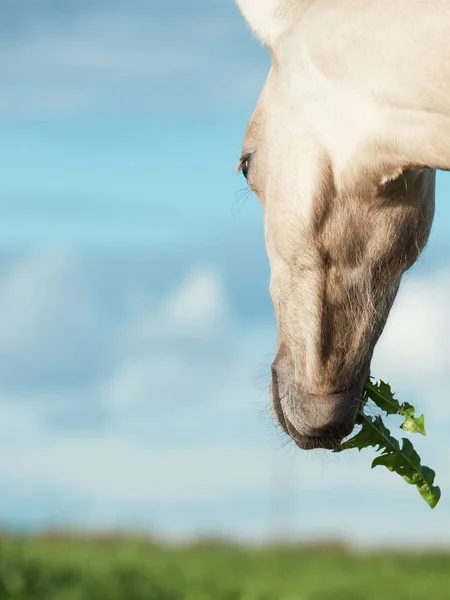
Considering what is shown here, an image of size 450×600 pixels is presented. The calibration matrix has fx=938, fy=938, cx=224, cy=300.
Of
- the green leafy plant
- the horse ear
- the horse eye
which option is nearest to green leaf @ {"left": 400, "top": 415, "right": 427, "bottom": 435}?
the green leafy plant

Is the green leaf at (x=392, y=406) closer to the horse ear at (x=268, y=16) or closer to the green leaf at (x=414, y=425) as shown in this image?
the green leaf at (x=414, y=425)

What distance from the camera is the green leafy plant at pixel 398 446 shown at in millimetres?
3441

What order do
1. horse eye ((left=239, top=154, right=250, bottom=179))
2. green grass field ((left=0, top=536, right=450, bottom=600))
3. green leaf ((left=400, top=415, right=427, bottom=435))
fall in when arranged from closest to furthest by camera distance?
green leaf ((left=400, top=415, right=427, bottom=435)), horse eye ((left=239, top=154, right=250, bottom=179)), green grass field ((left=0, top=536, right=450, bottom=600))

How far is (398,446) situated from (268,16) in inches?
65.5

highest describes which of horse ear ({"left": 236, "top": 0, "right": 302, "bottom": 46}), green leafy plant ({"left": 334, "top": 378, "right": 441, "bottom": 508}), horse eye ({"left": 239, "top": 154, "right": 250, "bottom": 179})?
horse ear ({"left": 236, "top": 0, "right": 302, "bottom": 46})

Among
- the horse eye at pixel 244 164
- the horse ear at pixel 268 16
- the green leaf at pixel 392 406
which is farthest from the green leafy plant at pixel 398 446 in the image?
the horse ear at pixel 268 16

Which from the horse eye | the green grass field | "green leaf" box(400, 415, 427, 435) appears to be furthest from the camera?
the green grass field

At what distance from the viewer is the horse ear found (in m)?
3.42

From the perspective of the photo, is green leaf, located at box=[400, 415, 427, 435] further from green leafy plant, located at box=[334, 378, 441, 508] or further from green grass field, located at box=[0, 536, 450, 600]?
green grass field, located at box=[0, 536, 450, 600]

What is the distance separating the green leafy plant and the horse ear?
1.39m

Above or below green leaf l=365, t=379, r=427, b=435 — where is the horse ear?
above

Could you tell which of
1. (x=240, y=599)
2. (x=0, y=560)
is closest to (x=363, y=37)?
(x=0, y=560)

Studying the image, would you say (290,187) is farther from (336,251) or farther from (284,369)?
(284,369)

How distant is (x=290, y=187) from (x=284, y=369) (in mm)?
732
